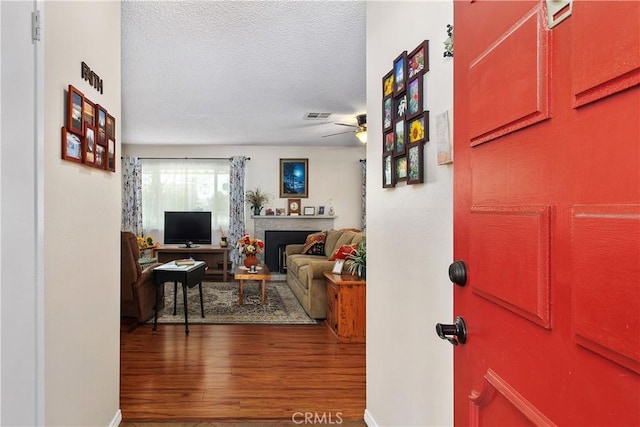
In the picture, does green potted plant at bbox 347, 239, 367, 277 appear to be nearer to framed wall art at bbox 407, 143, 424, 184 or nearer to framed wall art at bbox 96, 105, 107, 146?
framed wall art at bbox 407, 143, 424, 184

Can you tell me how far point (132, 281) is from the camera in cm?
436

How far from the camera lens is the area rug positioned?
4.77 meters

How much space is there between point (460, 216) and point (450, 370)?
0.66 meters

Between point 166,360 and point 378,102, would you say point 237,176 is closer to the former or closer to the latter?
point 166,360

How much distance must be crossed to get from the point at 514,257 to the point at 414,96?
3.57 feet

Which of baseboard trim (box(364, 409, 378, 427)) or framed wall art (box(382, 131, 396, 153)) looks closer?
framed wall art (box(382, 131, 396, 153))

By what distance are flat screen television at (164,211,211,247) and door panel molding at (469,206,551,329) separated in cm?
756

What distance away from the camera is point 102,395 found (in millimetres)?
2170

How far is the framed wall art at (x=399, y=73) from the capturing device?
1812mm

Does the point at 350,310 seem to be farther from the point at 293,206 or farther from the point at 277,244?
the point at 293,206

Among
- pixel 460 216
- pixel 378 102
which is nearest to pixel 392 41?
pixel 378 102

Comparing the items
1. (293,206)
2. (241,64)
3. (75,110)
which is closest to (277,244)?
(293,206)

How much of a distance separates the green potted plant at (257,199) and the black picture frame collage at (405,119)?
618 centimetres

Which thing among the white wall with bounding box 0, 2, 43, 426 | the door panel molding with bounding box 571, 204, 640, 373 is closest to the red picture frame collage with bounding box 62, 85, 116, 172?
the white wall with bounding box 0, 2, 43, 426
